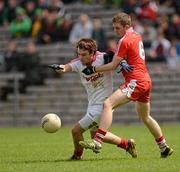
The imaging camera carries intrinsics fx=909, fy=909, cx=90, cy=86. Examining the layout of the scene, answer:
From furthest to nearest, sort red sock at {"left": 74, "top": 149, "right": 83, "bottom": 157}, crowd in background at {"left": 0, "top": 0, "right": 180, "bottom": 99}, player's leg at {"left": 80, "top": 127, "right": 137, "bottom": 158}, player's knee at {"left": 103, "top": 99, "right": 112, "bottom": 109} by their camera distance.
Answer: crowd in background at {"left": 0, "top": 0, "right": 180, "bottom": 99}
red sock at {"left": 74, "top": 149, "right": 83, "bottom": 157}
player's leg at {"left": 80, "top": 127, "right": 137, "bottom": 158}
player's knee at {"left": 103, "top": 99, "right": 112, "bottom": 109}

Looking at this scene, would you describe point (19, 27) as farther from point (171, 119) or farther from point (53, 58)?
point (171, 119)

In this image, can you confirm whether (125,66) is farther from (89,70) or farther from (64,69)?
(64,69)

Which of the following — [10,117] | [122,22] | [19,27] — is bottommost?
[10,117]

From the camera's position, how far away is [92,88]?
1435 cm

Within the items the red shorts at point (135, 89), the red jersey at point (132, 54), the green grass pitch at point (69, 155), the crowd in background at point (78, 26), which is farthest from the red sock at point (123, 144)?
the crowd in background at point (78, 26)

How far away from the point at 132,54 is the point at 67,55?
50.6 ft

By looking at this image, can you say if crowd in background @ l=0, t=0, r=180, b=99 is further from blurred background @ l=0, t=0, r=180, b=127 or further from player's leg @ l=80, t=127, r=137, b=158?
player's leg @ l=80, t=127, r=137, b=158

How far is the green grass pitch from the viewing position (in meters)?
12.9

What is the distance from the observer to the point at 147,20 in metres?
30.7

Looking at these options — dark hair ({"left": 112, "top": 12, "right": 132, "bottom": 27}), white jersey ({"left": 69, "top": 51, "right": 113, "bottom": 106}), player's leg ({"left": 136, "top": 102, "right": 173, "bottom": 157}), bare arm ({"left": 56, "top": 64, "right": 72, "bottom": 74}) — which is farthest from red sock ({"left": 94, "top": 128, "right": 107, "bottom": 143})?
dark hair ({"left": 112, "top": 12, "right": 132, "bottom": 27})

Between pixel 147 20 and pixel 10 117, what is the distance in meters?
5.90

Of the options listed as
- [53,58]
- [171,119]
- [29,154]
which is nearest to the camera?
[29,154]

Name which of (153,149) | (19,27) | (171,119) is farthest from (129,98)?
(19,27)

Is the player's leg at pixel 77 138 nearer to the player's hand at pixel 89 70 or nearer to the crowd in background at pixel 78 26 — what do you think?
the player's hand at pixel 89 70
